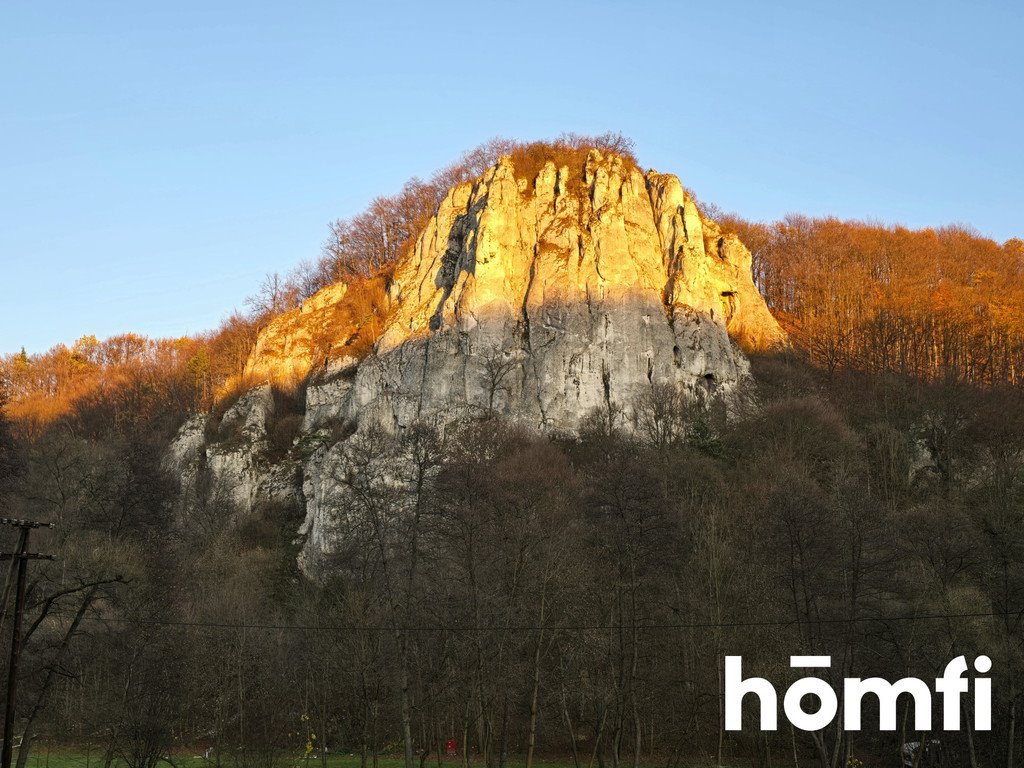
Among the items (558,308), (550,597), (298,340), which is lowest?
(550,597)

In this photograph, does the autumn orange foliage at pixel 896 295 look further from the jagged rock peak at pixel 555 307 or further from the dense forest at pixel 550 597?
the dense forest at pixel 550 597

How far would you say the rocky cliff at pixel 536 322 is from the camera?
83375mm

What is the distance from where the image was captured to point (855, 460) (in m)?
67.1

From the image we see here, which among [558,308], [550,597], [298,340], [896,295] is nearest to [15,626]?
[550,597]

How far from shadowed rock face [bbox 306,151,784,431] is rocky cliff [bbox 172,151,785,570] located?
0.13 metres

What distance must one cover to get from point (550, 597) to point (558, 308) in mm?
45469

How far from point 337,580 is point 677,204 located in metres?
51.7

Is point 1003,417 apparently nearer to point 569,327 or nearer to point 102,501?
point 569,327

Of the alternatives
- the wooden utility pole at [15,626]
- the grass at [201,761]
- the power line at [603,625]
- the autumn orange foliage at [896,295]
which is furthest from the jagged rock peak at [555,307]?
the wooden utility pole at [15,626]

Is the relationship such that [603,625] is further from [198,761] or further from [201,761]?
[198,761]

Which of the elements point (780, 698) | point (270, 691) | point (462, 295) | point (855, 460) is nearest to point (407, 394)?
point (462, 295)

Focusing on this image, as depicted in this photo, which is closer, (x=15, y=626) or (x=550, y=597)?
(x=15, y=626)

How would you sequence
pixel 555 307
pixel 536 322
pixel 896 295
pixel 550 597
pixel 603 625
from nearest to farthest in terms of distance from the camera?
pixel 603 625 < pixel 550 597 < pixel 536 322 < pixel 555 307 < pixel 896 295

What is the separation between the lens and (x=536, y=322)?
8650 centimetres
